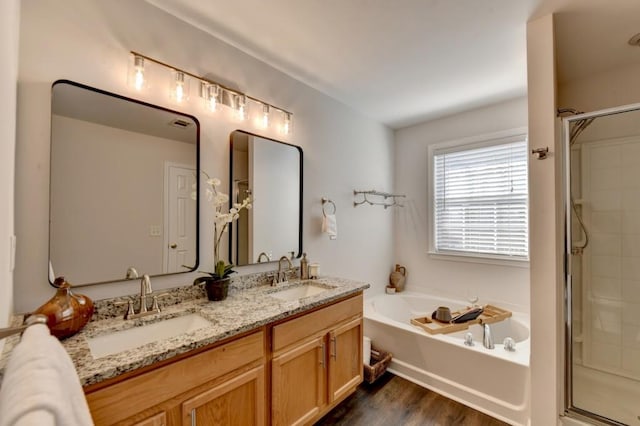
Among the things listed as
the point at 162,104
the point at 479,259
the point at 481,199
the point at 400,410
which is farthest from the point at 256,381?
the point at 481,199

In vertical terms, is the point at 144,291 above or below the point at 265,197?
below

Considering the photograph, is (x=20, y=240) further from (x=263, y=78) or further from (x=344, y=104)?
(x=344, y=104)

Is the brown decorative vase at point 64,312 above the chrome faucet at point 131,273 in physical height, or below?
below

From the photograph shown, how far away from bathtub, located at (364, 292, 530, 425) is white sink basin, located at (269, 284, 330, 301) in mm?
870

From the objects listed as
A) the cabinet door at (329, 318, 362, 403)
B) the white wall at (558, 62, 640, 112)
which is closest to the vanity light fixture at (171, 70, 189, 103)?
the cabinet door at (329, 318, 362, 403)

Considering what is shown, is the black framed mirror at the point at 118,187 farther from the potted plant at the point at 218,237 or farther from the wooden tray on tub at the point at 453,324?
the wooden tray on tub at the point at 453,324

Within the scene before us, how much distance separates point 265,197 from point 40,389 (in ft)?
5.82

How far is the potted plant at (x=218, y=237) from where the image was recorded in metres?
1.67

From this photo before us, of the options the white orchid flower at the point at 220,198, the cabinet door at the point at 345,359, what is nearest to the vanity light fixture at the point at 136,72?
the white orchid flower at the point at 220,198

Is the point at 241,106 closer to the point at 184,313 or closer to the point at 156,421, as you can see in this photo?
the point at 184,313

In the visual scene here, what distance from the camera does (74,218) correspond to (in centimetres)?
133

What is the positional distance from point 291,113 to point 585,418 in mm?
2810

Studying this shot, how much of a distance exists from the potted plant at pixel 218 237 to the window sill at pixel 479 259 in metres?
2.38

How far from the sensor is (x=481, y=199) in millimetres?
3049
